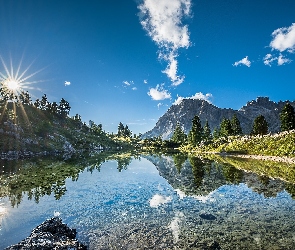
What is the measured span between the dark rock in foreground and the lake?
6.12ft

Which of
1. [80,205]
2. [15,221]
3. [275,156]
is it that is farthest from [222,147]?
[15,221]

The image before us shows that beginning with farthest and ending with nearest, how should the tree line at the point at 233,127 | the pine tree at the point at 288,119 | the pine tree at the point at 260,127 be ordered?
1. the pine tree at the point at 260,127
2. the tree line at the point at 233,127
3. the pine tree at the point at 288,119

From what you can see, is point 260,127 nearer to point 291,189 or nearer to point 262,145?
point 262,145

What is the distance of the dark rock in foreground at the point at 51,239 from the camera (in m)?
12.6

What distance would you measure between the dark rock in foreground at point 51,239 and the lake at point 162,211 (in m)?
1.87

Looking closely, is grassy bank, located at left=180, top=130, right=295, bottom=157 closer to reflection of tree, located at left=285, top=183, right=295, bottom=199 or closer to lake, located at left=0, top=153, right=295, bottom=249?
lake, located at left=0, top=153, right=295, bottom=249

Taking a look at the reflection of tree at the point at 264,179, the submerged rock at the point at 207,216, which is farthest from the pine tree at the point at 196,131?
the submerged rock at the point at 207,216

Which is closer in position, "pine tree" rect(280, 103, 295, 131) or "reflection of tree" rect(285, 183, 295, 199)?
"reflection of tree" rect(285, 183, 295, 199)

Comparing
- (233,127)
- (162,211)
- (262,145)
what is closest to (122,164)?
(262,145)

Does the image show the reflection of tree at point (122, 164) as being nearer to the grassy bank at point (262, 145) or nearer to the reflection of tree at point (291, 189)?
the reflection of tree at point (291, 189)

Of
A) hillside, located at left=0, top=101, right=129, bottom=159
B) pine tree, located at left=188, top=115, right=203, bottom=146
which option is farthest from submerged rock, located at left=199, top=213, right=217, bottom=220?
pine tree, located at left=188, top=115, right=203, bottom=146

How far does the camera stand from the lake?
55.1 feet

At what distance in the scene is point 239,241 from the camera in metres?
16.3

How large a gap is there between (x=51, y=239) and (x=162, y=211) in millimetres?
12761
